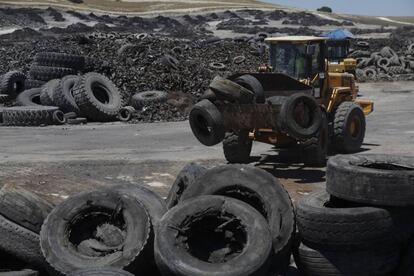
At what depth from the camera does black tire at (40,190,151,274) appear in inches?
242

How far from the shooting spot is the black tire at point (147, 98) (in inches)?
826

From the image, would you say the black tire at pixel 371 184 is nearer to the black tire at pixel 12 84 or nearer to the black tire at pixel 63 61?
the black tire at pixel 63 61

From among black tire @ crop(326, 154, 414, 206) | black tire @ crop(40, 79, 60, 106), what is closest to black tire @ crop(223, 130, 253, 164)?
black tire @ crop(326, 154, 414, 206)

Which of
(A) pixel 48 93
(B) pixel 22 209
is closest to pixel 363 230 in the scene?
(B) pixel 22 209

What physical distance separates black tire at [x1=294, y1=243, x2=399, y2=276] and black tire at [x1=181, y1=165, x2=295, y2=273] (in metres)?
0.27

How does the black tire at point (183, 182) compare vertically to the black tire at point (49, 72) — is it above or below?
above

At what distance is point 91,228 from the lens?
22.0 ft

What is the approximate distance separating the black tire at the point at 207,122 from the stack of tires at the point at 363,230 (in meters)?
4.93

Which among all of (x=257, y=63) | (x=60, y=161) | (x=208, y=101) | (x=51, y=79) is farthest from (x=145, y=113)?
(x=257, y=63)

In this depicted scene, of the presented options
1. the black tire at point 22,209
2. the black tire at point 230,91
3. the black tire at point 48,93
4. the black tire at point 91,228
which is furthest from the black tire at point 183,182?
the black tire at point 48,93

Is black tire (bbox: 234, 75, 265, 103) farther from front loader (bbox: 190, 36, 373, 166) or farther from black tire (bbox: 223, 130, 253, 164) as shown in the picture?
black tire (bbox: 223, 130, 253, 164)

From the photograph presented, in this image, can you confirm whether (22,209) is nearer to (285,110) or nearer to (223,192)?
(223,192)

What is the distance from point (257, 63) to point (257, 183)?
25143mm

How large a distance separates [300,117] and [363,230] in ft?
17.2
